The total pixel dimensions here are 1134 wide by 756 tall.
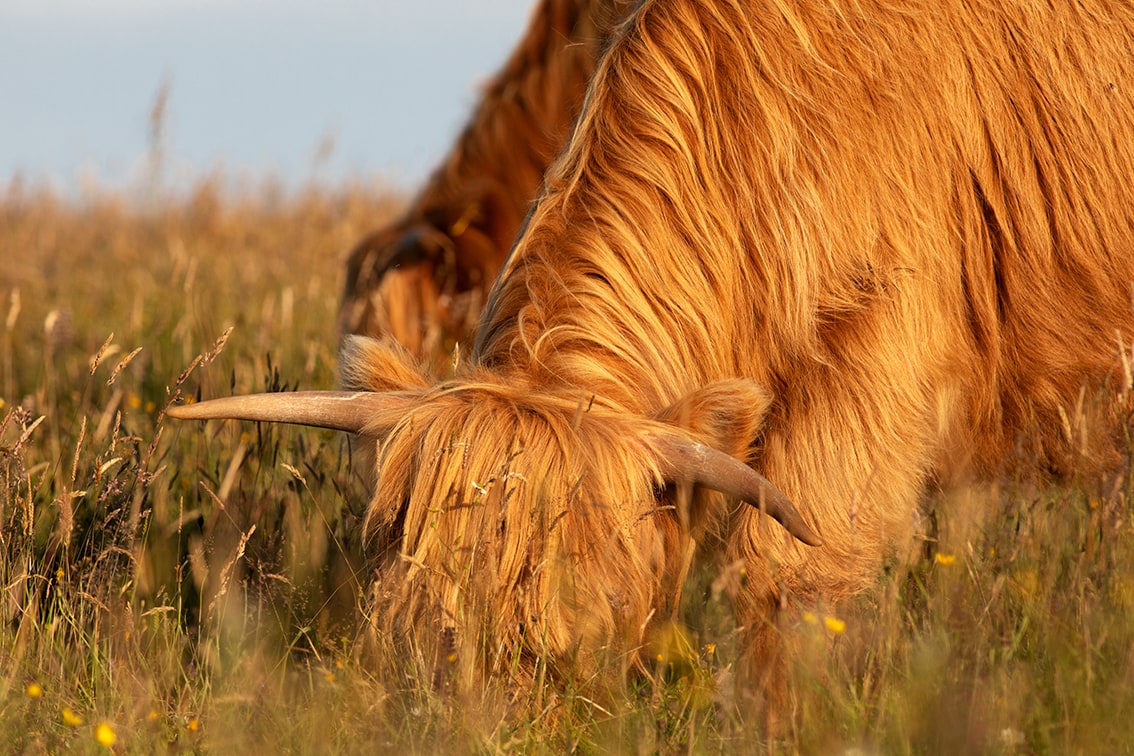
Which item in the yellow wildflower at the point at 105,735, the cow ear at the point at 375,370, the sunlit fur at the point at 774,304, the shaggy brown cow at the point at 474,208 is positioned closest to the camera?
the yellow wildflower at the point at 105,735

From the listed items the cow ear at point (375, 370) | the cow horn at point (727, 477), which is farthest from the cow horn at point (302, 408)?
the cow horn at point (727, 477)

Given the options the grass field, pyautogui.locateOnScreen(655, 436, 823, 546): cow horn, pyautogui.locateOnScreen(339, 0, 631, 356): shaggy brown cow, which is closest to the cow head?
pyautogui.locateOnScreen(655, 436, 823, 546): cow horn

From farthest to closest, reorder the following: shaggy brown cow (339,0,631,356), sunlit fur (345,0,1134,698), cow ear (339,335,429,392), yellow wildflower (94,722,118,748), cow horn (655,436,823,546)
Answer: shaggy brown cow (339,0,631,356) < cow ear (339,335,429,392) < sunlit fur (345,0,1134,698) < cow horn (655,436,823,546) < yellow wildflower (94,722,118,748)

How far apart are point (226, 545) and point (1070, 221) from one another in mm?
2479

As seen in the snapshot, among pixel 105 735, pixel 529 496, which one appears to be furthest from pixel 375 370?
pixel 105 735

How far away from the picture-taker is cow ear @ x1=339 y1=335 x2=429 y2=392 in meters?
3.08

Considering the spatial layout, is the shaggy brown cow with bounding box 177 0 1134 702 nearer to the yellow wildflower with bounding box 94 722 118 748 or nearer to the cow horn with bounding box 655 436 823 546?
the cow horn with bounding box 655 436 823 546

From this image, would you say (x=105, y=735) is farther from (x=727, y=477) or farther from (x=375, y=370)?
(x=727, y=477)

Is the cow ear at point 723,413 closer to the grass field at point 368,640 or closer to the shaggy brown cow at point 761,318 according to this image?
the shaggy brown cow at point 761,318

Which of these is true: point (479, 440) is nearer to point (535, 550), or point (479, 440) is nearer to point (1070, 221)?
point (535, 550)

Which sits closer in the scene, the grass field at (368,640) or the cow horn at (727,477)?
the grass field at (368,640)

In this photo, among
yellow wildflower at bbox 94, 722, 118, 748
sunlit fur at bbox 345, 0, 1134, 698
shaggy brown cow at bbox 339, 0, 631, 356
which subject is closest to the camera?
yellow wildflower at bbox 94, 722, 118, 748

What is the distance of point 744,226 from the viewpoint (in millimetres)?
3105

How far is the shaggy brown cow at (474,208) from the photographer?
19.0 ft
